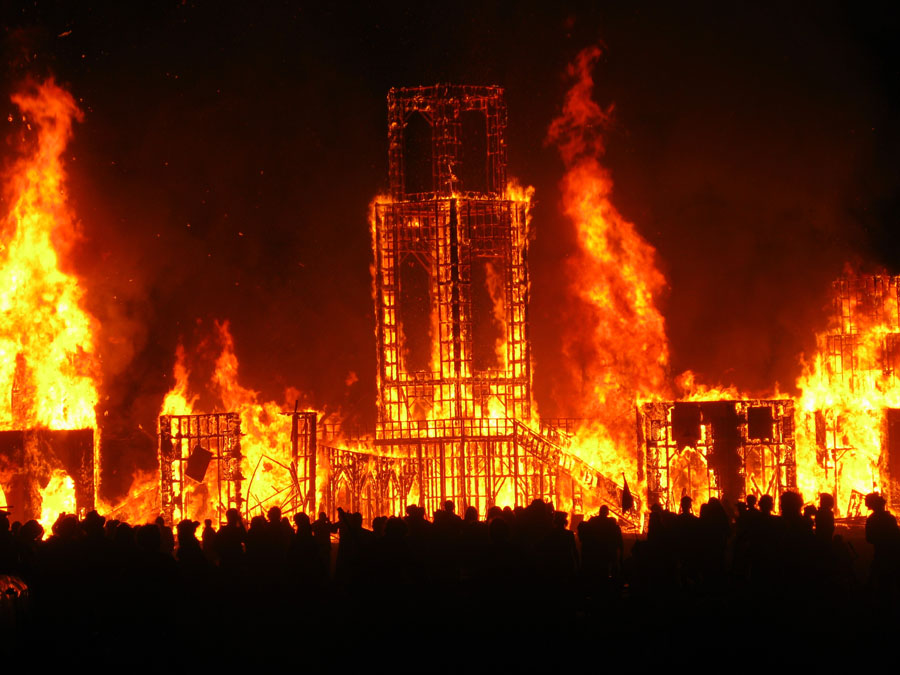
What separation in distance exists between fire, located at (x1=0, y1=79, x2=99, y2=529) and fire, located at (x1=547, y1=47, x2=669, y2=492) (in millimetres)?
15763

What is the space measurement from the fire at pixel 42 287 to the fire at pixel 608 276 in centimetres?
1576

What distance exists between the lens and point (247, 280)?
122ft

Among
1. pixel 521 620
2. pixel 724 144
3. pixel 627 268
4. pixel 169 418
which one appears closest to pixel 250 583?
pixel 521 620

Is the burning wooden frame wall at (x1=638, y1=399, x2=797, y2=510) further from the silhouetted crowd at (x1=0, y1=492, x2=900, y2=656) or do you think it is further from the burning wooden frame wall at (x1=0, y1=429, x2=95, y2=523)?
the burning wooden frame wall at (x1=0, y1=429, x2=95, y2=523)

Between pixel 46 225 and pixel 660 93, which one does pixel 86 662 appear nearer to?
pixel 46 225

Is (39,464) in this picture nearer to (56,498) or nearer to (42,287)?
(56,498)

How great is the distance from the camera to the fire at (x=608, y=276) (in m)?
35.1

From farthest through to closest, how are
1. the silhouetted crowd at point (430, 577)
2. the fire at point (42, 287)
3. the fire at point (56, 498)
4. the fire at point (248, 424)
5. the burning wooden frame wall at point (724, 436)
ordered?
the fire at point (248, 424) < the fire at point (42, 287) < the fire at point (56, 498) < the burning wooden frame wall at point (724, 436) < the silhouetted crowd at point (430, 577)

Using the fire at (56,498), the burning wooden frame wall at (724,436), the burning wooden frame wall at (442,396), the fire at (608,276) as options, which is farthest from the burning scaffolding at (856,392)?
the fire at (56,498)

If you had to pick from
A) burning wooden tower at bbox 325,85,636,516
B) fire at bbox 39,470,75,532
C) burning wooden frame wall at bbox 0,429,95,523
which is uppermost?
burning wooden tower at bbox 325,85,636,516

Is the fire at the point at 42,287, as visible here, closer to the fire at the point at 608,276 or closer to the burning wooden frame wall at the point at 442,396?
the burning wooden frame wall at the point at 442,396

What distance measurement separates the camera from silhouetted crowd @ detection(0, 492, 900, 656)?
38.2ft

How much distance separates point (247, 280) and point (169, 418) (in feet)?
45.0

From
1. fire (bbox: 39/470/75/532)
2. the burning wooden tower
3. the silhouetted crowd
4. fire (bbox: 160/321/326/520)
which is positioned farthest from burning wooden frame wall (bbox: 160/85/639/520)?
the silhouetted crowd
